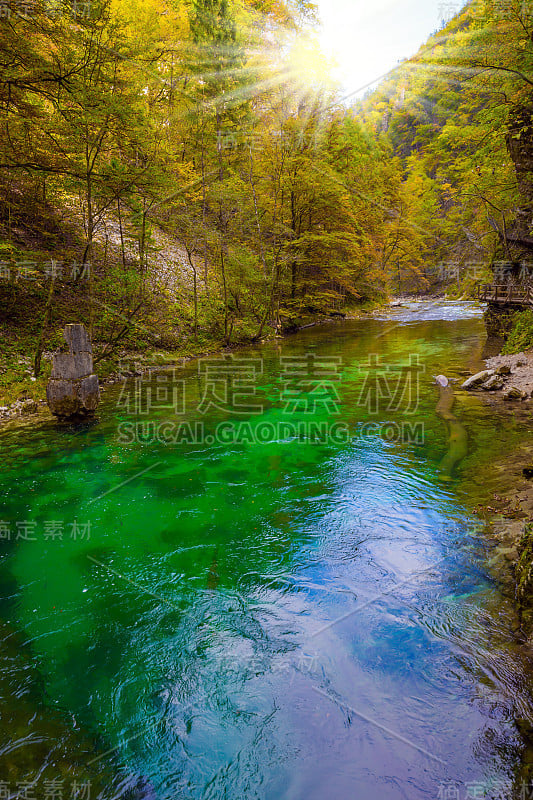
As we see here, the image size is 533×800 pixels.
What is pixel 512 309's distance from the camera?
45.6 feet

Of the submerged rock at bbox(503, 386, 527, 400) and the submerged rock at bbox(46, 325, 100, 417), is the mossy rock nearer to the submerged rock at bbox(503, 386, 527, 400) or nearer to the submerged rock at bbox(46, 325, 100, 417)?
the submerged rock at bbox(503, 386, 527, 400)

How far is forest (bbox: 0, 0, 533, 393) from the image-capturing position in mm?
8359

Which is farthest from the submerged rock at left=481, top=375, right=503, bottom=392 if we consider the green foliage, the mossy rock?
the mossy rock

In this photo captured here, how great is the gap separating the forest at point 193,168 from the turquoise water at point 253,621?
5136mm

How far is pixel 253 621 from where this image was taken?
3.58 metres

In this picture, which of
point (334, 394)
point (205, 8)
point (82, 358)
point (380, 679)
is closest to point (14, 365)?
point (82, 358)

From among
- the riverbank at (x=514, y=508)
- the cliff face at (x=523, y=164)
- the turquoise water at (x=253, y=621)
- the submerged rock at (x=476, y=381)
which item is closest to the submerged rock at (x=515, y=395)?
the riverbank at (x=514, y=508)

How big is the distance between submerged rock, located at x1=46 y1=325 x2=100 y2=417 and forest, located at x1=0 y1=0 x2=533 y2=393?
70.6 inches

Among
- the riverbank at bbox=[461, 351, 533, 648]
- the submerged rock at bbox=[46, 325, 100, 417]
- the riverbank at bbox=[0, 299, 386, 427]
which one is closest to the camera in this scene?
the riverbank at bbox=[461, 351, 533, 648]

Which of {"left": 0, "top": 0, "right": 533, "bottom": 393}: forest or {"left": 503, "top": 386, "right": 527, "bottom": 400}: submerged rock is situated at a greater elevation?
{"left": 0, "top": 0, "right": 533, "bottom": 393}: forest

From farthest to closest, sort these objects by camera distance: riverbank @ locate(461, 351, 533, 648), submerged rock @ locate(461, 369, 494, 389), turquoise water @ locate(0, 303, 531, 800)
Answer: submerged rock @ locate(461, 369, 494, 389), riverbank @ locate(461, 351, 533, 648), turquoise water @ locate(0, 303, 531, 800)

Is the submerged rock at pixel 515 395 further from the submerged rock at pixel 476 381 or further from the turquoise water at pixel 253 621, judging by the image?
the turquoise water at pixel 253 621

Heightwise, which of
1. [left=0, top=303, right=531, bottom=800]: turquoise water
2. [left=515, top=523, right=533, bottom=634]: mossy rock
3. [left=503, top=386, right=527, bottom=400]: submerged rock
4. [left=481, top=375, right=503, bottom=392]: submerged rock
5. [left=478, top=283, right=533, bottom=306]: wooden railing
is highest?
[left=478, top=283, right=533, bottom=306]: wooden railing

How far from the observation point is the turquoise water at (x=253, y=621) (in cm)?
253
